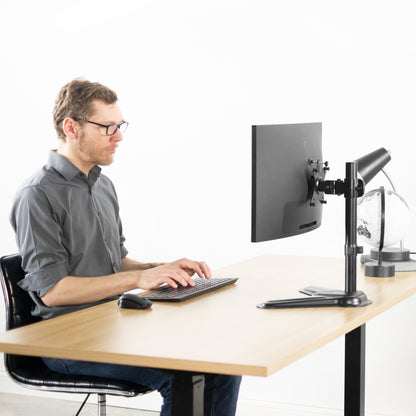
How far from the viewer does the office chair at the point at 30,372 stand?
86.3 inches

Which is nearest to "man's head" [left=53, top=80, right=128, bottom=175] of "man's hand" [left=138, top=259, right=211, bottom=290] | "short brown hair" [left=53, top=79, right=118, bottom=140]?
"short brown hair" [left=53, top=79, right=118, bottom=140]

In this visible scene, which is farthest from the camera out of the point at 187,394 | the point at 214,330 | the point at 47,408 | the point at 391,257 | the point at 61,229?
the point at 47,408

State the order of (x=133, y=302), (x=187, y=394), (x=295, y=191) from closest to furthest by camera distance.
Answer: (x=187, y=394), (x=133, y=302), (x=295, y=191)

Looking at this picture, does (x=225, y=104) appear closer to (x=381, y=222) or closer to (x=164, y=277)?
(x=381, y=222)

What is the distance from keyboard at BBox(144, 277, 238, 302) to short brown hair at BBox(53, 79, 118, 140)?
0.67 m

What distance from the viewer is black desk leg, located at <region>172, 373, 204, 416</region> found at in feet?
5.59

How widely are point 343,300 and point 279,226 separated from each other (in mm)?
267

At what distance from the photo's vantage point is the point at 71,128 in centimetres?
260

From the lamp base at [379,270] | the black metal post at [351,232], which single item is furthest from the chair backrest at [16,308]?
the lamp base at [379,270]

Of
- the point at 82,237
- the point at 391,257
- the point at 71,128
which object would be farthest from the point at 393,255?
the point at 71,128

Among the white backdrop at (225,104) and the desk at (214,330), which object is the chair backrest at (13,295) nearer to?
the desk at (214,330)

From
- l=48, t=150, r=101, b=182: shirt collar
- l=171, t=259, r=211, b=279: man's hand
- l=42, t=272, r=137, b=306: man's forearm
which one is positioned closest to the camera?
l=42, t=272, r=137, b=306: man's forearm

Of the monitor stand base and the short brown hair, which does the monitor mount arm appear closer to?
the monitor stand base

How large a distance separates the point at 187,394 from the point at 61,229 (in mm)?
928
